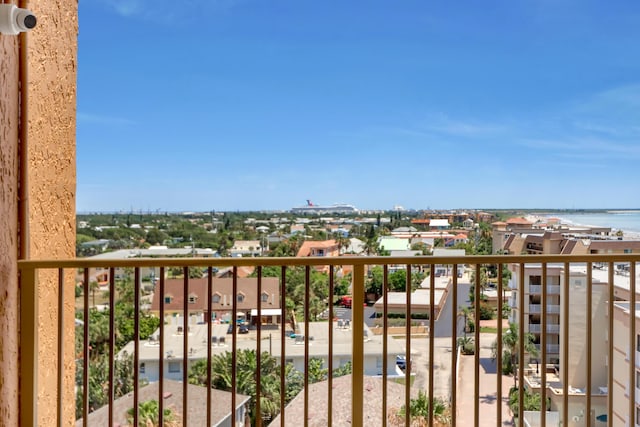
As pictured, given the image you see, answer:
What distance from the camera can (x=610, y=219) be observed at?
3611mm

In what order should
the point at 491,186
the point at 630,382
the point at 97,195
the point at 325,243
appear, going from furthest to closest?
the point at 491,186, the point at 97,195, the point at 325,243, the point at 630,382

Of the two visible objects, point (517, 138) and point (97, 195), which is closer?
point (97, 195)

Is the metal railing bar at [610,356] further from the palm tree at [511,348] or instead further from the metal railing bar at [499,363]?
the metal railing bar at [499,363]

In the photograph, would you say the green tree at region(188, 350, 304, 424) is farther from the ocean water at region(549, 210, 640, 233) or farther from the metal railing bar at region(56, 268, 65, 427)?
the ocean water at region(549, 210, 640, 233)

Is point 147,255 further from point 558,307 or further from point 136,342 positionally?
point 558,307

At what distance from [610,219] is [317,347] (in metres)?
2.77

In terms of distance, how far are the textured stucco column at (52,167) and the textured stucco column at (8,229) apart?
0.12 metres

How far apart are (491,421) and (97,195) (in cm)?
312

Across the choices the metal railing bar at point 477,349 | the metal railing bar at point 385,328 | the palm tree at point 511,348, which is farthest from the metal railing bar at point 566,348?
the metal railing bar at point 385,328

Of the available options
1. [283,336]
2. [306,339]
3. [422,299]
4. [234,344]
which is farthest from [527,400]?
[234,344]

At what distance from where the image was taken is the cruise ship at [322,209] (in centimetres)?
387

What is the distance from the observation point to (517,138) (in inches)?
224

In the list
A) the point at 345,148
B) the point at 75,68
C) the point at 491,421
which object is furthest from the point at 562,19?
the point at 75,68

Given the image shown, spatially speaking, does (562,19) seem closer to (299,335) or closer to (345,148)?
(345,148)
